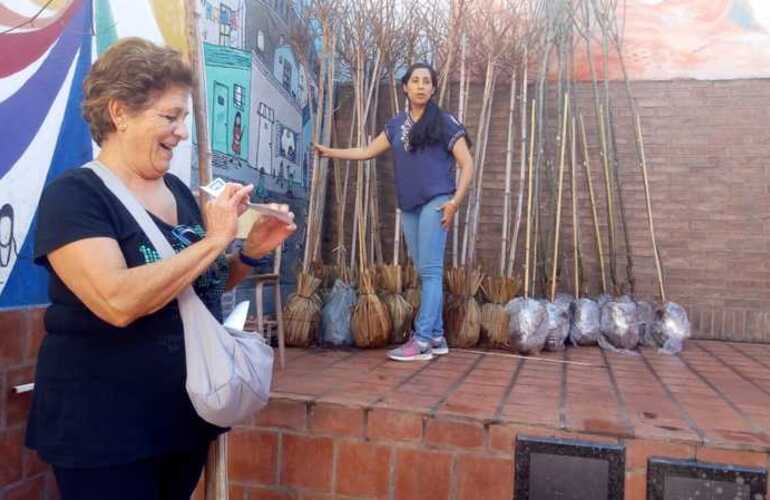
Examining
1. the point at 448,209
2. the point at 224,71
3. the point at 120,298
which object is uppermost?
the point at 224,71

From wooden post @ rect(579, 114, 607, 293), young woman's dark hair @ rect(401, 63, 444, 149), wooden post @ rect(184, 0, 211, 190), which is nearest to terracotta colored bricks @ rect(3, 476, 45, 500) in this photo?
wooden post @ rect(184, 0, 211, 190)

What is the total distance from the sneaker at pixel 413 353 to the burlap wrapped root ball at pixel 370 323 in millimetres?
389

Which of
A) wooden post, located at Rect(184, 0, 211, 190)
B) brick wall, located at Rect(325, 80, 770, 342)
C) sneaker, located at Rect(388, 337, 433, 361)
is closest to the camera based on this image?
wooden post, located at Rect(184, 0, 211, 190)

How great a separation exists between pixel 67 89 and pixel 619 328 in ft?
10.9

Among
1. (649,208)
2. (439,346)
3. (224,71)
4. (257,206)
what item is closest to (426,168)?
(439,346)

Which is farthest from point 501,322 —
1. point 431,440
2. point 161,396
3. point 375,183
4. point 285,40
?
point 161,396

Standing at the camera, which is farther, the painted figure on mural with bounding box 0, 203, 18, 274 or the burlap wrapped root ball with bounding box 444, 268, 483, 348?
the burlap wrapped root ball with bounding box 444, 268, 483, 348

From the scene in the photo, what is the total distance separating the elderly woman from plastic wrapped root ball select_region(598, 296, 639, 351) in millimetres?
3228

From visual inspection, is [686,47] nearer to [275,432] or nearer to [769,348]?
[769,348]

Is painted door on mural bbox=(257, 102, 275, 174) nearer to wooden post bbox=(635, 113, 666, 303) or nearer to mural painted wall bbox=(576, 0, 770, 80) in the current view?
mural painted wall bbox=(576, 0, 770, 80)

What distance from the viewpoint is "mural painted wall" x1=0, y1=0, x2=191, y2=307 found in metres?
1.92

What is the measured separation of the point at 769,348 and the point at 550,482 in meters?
3.03

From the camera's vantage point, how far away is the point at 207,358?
1264mm

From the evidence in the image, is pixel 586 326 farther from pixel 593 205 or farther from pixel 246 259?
pixel 246 259
